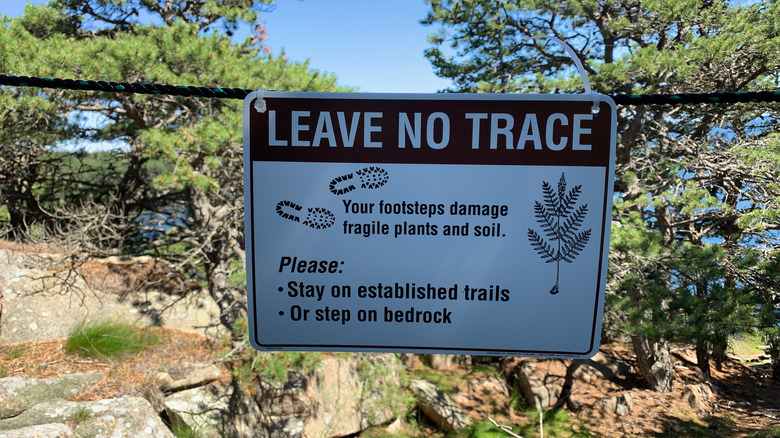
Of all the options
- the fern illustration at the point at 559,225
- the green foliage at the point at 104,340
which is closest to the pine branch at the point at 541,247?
the fern illustration at the point at 559,225

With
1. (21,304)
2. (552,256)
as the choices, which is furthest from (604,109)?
(21,304)

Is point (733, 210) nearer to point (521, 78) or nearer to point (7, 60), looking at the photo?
point (521, 78)

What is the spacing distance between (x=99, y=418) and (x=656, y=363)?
7.54 m

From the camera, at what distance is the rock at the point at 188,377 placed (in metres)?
4.98

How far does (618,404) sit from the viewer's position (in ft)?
22.4

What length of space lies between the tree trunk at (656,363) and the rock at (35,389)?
290 inches

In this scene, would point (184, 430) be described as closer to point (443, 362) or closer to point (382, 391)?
point (382, 391)

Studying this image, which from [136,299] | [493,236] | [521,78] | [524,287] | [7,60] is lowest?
[136,299]

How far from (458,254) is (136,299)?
20.4ft

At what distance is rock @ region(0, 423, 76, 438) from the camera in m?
3.15

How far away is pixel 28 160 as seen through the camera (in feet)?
20.7

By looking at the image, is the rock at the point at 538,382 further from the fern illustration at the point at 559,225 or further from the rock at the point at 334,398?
the fern illustration at the point at 559,225

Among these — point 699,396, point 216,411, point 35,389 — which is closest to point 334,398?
point 216,411

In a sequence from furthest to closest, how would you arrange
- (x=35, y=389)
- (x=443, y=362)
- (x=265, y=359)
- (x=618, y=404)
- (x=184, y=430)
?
(x=443, y=362)
(x=618, y=404)
(x=184, y=430)
(x=265, y=359)
(x=35, y=389)
